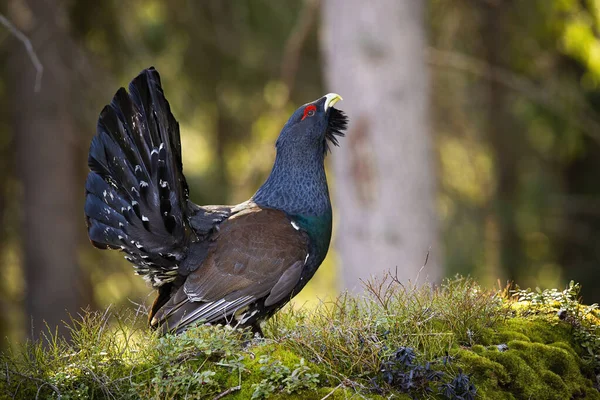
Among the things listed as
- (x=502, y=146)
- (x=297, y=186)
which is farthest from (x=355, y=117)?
(x=502, y=146)

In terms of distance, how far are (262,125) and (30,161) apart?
4.62 metres

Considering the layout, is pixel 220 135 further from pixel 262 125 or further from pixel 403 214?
pixel 403 214

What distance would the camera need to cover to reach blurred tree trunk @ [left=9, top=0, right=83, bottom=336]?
36.3 feet

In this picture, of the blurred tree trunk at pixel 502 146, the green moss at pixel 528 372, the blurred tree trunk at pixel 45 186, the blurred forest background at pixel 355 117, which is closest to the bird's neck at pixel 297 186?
the green moss at pixel 528 372

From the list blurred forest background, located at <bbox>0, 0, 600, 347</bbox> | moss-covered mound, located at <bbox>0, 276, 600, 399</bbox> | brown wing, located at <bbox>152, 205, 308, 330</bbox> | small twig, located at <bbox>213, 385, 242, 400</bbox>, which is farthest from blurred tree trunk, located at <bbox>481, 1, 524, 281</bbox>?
small twig, located at <bbox>213, 385, 242, 400</bbox>

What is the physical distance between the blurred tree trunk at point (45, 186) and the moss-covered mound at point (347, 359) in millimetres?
7661

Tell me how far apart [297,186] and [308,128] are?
1.73ft

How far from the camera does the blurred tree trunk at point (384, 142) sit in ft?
26.6

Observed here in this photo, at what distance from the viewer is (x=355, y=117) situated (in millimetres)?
8195

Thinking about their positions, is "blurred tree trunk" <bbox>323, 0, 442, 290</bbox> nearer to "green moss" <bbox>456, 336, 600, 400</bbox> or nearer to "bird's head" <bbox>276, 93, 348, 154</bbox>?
"bird's head" <bbox>276, 93, 348, 154</bbox>

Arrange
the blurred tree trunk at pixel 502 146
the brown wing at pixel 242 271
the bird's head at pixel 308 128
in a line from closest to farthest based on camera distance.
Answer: the brown wing at pixel 242 271 → the bird's head at pixel 308 128 → the blurred tree trunk at pixel 502 146

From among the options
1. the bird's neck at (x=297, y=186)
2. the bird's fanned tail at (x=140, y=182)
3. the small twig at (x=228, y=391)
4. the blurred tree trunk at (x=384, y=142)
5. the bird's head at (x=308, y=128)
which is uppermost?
the blurred tree trunk at (x=384, y=142)

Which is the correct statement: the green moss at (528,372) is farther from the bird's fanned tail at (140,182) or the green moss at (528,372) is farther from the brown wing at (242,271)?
the bird's fanned tail at (140,182)

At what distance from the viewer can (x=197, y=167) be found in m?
14.6
